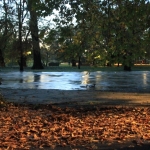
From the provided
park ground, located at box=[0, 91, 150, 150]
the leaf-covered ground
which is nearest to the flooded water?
park ground, located at box=[0, 91, 150, 150]

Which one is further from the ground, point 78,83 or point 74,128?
point 74,128

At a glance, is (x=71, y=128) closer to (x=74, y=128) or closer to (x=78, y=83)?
(x=74, y=128)

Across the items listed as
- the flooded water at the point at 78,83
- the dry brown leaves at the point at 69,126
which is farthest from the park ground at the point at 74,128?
the flooded water at the point at 78,83

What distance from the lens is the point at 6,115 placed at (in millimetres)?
8977

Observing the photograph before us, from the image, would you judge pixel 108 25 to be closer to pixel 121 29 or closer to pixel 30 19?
pixel 121 29

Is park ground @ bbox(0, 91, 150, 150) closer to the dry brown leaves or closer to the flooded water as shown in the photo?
the dry brown leaves

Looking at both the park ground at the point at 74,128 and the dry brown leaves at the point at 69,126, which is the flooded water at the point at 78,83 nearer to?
the park ground at the point at 74,128

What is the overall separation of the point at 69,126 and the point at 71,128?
0.66ft

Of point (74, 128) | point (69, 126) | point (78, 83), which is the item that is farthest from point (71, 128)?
point (78, 83)

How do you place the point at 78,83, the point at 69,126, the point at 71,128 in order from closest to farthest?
the point at 71,128, the point at 69,126, the point at 78,83

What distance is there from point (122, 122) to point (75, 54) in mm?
2820

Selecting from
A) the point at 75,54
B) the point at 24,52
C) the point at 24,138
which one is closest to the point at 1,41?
the point at 24,52

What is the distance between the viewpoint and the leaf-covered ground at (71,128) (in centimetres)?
630

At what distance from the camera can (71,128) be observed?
7449 millimetres
